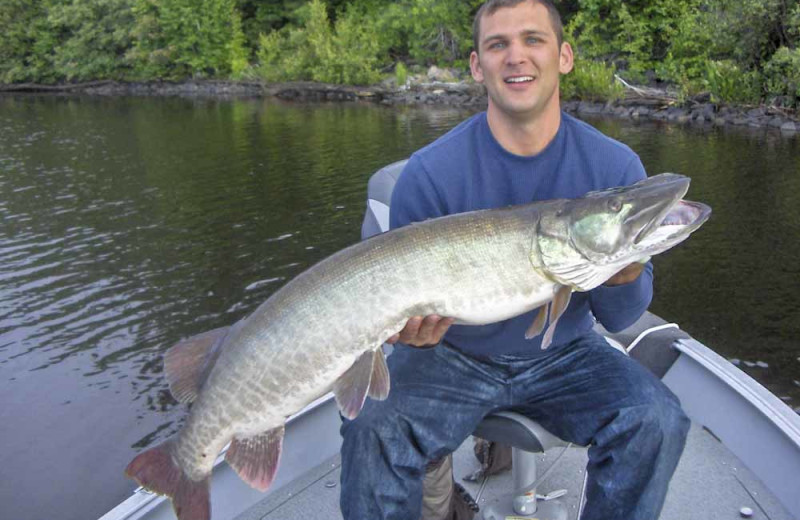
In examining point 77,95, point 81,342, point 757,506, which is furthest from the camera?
point 77,95

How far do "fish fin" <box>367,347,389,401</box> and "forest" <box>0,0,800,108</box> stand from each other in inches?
793

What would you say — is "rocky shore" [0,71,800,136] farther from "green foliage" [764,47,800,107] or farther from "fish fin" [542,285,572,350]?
"fish fin" [542,285,572,350]

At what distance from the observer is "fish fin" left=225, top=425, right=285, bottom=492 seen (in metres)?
2.64

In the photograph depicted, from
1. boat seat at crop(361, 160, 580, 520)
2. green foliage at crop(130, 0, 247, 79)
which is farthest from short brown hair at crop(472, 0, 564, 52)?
green foliage at crop(130, 0, 247, 79)

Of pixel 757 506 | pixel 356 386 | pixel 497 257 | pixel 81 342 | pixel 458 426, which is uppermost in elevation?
pixel 497 257

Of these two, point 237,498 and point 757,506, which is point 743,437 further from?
point 237,498

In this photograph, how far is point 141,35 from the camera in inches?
1795

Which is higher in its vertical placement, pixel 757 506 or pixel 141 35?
pixel 141 35

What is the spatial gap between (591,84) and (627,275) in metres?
24.7

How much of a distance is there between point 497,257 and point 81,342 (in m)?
7.25

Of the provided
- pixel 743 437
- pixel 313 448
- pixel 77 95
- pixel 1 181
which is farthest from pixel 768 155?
pixel 77 95

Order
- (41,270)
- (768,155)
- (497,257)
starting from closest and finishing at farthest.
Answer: (497,257)
(41,270)
(768,155)

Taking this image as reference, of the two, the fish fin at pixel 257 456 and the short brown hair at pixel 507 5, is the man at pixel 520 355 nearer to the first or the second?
the short brown hair at pixel 507 5

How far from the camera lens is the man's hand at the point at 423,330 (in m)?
2.60
